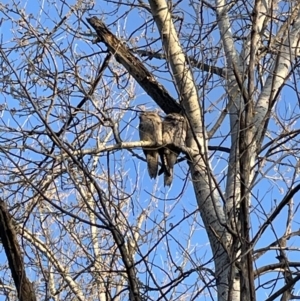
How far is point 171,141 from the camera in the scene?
178 inches

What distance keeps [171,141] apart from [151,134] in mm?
325

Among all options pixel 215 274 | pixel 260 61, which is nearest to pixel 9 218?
pixel 215 274

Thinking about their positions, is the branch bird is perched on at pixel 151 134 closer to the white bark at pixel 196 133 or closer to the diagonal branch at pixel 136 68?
the diagonal branch at pixel 136 68

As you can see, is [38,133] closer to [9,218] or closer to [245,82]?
[9,218]

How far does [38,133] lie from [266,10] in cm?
167

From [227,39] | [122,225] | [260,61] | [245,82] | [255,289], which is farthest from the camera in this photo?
[227,39]

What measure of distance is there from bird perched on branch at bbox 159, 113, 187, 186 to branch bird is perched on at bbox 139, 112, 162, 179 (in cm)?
5

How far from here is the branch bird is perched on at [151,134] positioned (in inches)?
179

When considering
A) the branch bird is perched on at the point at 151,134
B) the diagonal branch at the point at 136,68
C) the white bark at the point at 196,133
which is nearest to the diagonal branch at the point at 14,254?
the white bark at the point at 196,133

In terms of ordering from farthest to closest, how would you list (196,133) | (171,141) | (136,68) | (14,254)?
1. (136,68)
2. (171,141)
3. (196,133)
4. (14,254)

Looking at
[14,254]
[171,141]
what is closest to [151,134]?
[171,141]

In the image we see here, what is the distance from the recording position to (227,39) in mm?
4418

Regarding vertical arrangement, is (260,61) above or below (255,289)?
above

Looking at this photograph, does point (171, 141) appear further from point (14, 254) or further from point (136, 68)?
point (14, 254)
